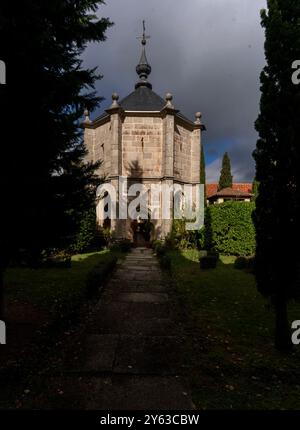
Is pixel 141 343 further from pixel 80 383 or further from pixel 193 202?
pixel 193 202

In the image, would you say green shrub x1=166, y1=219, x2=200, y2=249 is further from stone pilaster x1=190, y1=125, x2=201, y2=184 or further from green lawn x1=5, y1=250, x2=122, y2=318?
green lawn x1=5, y1=250, x2=122, y2=318

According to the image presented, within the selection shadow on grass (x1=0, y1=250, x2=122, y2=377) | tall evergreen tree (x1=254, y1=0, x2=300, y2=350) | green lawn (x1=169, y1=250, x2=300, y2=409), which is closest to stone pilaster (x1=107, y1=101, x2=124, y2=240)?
shadow on grass (x1=0, y1=250, x2=122, y2=377)

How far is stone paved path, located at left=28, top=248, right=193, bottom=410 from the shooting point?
3.40 meters

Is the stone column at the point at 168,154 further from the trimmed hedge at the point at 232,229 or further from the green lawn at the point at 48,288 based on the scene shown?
the green lawn at the point at 48,288

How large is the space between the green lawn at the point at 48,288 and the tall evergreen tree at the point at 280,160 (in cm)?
507

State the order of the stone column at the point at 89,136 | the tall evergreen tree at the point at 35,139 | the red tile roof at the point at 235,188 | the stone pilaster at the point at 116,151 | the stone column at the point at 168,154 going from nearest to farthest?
the tall evergreen tree at the point at 35,139 < the stone pilaster at the point at 116,151 < the stone column at the point at 168,154 < the stone column at the point at 89,136 < the red tile roof at the point at 235,188

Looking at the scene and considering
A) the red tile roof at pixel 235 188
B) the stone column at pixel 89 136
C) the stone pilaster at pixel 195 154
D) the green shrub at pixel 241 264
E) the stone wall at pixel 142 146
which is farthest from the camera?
the red tile roof at pixel 235 188

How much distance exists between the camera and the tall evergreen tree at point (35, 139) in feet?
14.3

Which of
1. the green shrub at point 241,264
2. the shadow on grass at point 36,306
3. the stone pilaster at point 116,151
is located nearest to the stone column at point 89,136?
the stone pilaster at point 116,151

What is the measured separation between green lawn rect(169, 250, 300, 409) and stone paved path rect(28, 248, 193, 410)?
14.0 inches

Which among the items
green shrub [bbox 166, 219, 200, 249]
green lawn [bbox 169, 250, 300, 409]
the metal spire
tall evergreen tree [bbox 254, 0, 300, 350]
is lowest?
green lawn [bbox 169, 250, 300, 409]

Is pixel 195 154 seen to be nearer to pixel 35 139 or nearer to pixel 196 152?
pixel 196 152
